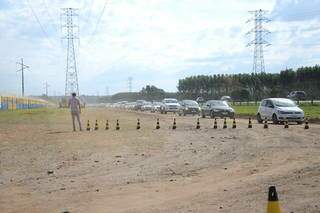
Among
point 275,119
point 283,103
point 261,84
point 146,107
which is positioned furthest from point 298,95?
point 275,119

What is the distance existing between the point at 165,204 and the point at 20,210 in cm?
257

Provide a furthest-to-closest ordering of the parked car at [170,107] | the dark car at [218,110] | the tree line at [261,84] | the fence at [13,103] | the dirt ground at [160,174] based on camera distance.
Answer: the tree line at [261,84], the fence at [13,103], the parked car at [170,107], the dark car at [218,110], the dirt ground at [160,174]

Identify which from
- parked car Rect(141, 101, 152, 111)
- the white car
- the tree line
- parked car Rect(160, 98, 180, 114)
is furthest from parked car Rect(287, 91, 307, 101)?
the white car

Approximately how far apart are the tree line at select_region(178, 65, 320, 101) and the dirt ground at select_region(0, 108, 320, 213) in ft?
167

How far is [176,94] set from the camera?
127 m

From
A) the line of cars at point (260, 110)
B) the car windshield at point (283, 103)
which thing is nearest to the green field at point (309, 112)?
the line of cars at point (260, 110)

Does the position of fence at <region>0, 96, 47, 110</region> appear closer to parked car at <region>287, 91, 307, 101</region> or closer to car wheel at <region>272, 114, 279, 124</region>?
parked car at <region>287, 91, 307, 101</region>

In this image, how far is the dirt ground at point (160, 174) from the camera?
10.0 metres

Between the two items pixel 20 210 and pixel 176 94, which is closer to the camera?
pixel 20 210

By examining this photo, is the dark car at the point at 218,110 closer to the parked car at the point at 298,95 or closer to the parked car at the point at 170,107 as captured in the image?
the parked car at the point at 170,107

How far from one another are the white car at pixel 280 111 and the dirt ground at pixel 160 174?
35.4ft

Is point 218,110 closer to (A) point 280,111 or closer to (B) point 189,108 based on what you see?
(B) point 189,108

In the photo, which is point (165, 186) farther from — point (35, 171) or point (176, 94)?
point (176, 94)

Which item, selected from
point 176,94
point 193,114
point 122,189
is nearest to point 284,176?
point 122,189
